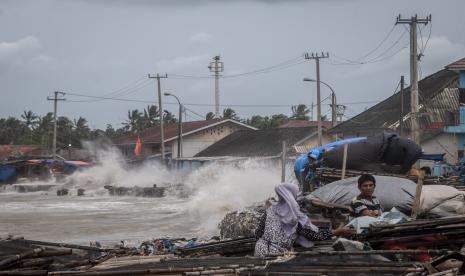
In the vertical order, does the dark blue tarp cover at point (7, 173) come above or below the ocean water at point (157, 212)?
above

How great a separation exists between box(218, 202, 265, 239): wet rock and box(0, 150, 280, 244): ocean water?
2.88 meters


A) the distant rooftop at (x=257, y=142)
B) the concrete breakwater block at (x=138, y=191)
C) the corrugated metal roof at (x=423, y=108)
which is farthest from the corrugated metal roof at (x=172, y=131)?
the corrugated metal roof at (x=423, y=108)

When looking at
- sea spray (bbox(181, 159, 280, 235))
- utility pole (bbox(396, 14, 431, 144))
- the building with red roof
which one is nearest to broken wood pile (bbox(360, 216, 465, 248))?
sea spray (bbox(181, 159, 280, 235))

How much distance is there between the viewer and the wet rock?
38.3 feet

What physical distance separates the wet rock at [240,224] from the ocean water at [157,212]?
2883 mm

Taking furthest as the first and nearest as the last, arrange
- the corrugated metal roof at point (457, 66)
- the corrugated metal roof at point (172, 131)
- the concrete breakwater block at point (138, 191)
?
the corrugated metal roof at point (172, 131) → the concrete breakwater block at point (138, 191) → the corrugated metal roof at point (457, 66)

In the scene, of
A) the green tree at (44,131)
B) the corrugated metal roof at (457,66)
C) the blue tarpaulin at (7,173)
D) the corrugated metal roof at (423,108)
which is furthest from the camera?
the green tree at (44,131)

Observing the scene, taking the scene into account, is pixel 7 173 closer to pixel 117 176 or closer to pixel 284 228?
pixel 117 176

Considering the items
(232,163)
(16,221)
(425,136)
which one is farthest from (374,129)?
(16,221)

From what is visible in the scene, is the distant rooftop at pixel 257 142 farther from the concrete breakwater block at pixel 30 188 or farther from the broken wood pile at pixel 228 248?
the broken wood pile at pixel 228 248

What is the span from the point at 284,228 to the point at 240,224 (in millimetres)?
6060

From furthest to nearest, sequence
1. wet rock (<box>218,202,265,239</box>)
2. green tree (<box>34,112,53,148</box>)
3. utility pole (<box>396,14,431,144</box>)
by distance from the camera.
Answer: green tree (<box>34,112,53,148</box>), utility pole (<box>396,14,431,144</box>), wet rock (<box>218,202,265,239</box>)

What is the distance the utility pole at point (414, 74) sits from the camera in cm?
2334

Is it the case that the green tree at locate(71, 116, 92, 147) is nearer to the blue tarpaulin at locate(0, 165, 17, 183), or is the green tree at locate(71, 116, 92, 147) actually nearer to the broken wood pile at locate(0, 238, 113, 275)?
the blue tarpaulin at locate(0, 165, 17, 183)
